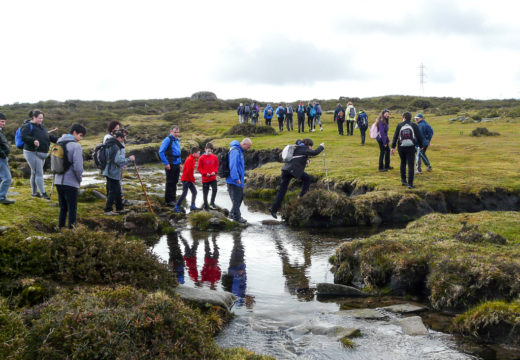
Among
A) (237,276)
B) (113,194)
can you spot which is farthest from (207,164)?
(237,276)

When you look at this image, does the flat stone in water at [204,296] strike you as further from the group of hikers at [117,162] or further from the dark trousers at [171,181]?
the dark trousers at [171,181]

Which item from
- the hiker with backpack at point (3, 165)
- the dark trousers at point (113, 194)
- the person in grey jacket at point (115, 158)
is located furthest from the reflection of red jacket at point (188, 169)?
the hiker with backpack at point (3, 165)

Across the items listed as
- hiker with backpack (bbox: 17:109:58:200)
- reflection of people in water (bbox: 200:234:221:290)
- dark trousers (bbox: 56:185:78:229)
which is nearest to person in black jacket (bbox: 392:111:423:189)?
reflection of people in water (bbox: 200:234:221:290)

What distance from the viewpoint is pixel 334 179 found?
71.6 feet

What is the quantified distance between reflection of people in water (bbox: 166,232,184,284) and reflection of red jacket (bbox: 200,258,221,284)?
0.55m

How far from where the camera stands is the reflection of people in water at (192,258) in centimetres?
1105

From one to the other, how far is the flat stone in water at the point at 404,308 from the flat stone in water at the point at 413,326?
53cm

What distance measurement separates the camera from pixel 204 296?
8.51 m

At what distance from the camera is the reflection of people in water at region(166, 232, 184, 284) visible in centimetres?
1107

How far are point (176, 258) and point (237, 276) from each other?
241cm

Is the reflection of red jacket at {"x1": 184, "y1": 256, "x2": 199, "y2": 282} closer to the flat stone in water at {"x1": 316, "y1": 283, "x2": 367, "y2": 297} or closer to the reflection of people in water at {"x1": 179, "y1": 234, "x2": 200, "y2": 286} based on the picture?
the reflection of people in water at {"x1": 179, "y1": 234, "x2": 200, "y2": 286}

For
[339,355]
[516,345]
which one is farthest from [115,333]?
[516,345]

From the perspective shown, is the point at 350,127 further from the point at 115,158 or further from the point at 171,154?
the point at 115,158

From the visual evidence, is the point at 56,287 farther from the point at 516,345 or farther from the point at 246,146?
the point at 246,146
